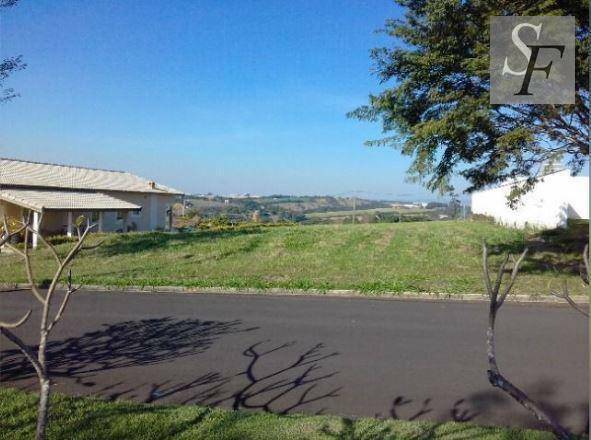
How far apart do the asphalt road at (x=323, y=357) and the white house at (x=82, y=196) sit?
45.8 feet

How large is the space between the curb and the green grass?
6.34 meters

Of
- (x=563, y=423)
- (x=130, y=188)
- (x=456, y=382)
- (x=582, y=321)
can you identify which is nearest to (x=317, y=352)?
(x=456, y=382)

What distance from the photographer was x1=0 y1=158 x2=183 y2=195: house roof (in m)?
24.2

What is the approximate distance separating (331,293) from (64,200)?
1731 centimetres

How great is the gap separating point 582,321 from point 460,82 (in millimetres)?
5217

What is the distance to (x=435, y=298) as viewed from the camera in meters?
10.0

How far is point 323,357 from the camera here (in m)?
5.89

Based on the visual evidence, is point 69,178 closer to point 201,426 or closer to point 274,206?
point 274,206

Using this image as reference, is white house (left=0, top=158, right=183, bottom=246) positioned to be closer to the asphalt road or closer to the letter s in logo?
the asphalt road

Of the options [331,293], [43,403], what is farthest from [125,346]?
[331,293]

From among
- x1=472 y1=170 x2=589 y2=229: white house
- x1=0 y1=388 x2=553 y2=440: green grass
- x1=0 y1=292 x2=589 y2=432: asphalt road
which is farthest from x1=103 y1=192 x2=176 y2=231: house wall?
x1=0 y1=388 x2=553 y2=440: green grass

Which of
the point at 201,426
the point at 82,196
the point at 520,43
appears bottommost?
the point at 201,426

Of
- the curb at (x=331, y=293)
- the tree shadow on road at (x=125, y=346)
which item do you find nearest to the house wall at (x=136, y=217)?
the curb at (x=331, y=293)

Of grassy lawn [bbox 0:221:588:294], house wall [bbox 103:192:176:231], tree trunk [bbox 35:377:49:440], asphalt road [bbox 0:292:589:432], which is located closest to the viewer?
tree trunk [bbox 35:377:49:440]
